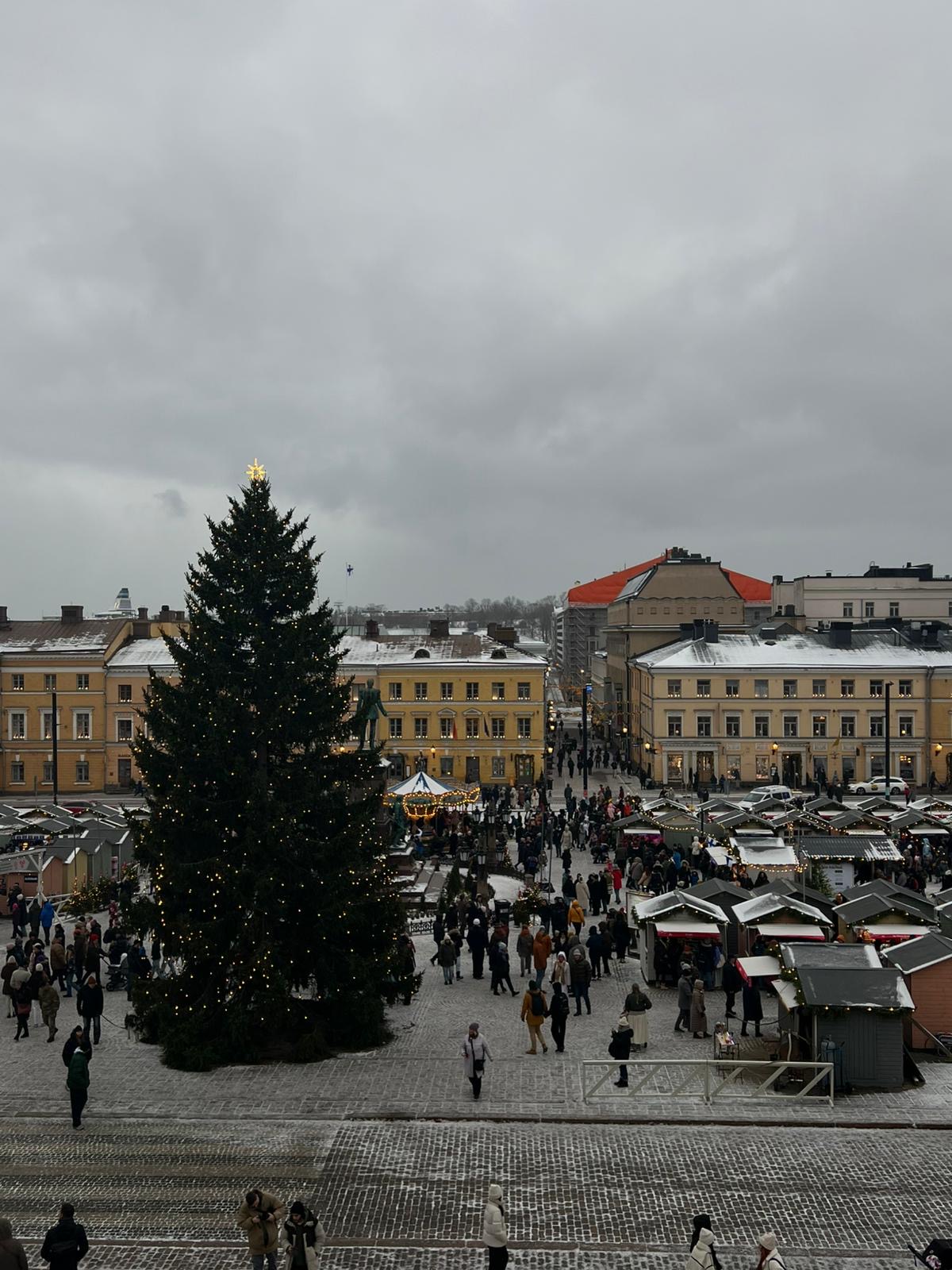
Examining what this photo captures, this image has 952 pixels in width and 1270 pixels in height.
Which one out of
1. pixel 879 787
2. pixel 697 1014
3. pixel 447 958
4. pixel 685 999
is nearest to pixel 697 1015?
pixel 697 1014

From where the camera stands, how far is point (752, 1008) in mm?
20641

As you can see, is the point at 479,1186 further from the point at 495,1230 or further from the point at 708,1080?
the point at 708,1080

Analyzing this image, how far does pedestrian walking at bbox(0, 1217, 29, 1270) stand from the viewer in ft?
33.0

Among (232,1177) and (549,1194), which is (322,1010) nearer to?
(232,1177)

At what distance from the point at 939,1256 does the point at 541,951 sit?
1330 cm

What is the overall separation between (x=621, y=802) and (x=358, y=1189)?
121ft

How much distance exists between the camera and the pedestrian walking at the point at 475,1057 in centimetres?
1711

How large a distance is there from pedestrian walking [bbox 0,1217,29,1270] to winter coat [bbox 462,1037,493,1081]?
7890 millimetres

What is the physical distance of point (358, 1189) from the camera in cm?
1409

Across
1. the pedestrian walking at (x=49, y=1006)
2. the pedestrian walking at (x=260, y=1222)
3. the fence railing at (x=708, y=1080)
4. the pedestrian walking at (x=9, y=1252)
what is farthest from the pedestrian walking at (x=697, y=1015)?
the pedestrian walking at (x=9, y=1252)

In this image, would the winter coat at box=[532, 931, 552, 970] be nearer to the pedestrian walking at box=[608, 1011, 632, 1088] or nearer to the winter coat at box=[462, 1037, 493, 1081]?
the pedestrian walking at box=[608, 1011, 632, 1088]

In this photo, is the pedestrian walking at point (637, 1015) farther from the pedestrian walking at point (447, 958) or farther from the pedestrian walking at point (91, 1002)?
the pedestrian walking at point (91, 1002)

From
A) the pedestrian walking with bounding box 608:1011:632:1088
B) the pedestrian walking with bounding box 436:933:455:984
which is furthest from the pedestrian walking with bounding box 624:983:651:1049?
the pedestrian walking with bounding box 436:933:455:984

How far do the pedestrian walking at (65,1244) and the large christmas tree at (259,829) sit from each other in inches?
322
